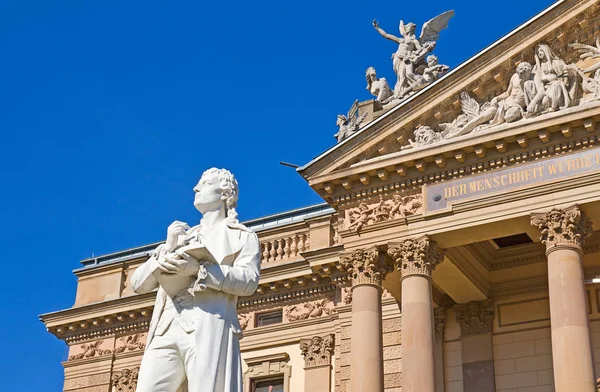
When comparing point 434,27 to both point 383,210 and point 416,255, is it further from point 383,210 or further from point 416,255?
point 416,255

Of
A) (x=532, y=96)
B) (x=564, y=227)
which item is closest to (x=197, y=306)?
(x=564, y=227)

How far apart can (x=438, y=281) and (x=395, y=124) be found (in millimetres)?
4294

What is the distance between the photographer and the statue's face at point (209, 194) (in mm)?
8695

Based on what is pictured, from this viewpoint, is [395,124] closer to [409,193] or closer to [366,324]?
[409,193]

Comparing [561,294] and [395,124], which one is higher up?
[395,124]

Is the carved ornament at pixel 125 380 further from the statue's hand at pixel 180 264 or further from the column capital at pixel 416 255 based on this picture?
the statue's hand at pixel 180 264

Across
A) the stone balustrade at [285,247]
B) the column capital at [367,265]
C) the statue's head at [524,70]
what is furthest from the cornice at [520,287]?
the stone balustrade at [285,247]

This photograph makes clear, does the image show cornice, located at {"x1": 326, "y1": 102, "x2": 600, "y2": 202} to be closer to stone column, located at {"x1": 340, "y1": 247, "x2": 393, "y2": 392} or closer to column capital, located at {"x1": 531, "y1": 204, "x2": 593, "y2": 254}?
column capital, located at {"x1": 531, "y1": 204, "x2": 593, "y2": 254}

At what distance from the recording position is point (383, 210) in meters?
27.0

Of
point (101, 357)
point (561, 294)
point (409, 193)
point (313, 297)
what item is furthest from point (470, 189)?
point (101, 357)

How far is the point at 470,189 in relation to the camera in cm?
2586

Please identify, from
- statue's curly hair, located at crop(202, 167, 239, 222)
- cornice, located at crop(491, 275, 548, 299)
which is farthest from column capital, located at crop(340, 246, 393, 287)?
statue's curly hair, located at crop(202, 167, 239, 222)

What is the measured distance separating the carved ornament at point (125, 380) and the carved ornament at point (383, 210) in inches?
421

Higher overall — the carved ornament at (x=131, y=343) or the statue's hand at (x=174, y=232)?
the carved ornament at (x=131, y=343)
